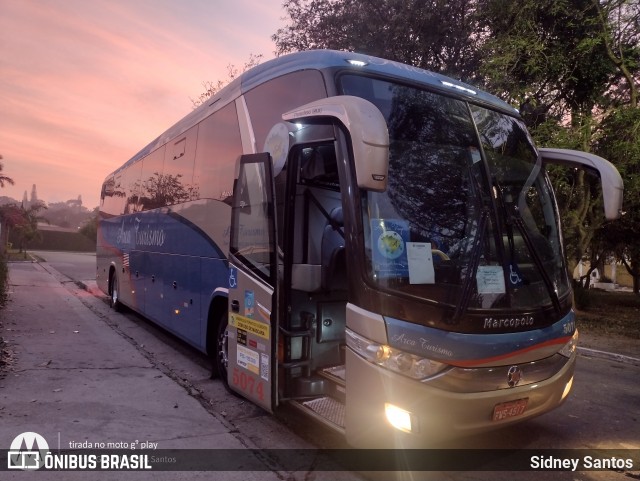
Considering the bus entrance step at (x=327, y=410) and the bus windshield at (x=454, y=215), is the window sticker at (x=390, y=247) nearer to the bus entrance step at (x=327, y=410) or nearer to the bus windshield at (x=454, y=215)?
the bus windshield at (x=454, y=215)

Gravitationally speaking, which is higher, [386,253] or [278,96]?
[278,96]

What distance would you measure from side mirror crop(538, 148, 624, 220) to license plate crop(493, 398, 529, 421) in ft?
6.40

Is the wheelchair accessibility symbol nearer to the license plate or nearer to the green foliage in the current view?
the license plate

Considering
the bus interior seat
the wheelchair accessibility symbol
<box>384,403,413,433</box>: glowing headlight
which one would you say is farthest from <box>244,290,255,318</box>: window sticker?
<box>384,403,413,433</box>: glowing headlight

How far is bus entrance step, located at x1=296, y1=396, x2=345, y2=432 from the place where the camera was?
404 centimetres

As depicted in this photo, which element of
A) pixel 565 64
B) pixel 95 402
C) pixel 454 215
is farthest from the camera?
pixel 565 64

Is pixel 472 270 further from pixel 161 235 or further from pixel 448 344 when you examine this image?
pixel 161 235

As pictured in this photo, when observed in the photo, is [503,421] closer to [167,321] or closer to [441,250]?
[441,250]

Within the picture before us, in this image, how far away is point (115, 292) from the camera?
12055 millimetres

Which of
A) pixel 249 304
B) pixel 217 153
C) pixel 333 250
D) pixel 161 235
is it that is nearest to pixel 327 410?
pixel 249 304

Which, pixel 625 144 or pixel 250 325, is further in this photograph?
pixel 625 144

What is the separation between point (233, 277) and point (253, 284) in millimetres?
549

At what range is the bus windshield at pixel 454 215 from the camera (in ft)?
12.3

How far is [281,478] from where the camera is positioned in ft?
13.0
